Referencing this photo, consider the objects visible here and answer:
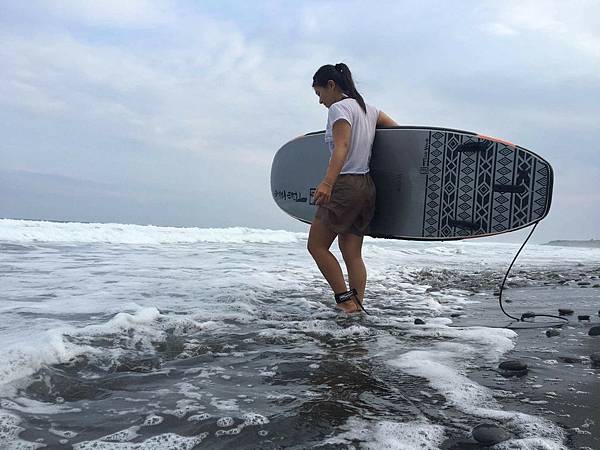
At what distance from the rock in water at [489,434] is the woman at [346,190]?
2.13 metres

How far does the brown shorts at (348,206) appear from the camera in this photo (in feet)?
11.5

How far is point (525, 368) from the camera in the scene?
2133 millimetres

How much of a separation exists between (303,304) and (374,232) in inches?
31.8

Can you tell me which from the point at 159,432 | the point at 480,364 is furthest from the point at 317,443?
the point at 480,364

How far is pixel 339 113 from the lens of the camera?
11.3ft

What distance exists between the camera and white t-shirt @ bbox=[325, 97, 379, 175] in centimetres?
351

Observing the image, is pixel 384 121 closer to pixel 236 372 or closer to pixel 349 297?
pixel 349 297

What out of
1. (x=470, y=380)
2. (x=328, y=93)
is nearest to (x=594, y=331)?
(x=470, y=380)

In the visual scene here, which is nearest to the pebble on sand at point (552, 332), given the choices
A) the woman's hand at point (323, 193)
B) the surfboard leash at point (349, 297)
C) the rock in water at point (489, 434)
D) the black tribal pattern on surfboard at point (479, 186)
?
the black tribal pattern on surfboard at point (479, 186)

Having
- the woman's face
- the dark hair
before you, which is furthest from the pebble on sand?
the woman's face

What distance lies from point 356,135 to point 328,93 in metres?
0.38

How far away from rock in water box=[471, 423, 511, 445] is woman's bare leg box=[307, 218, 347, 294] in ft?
7.18

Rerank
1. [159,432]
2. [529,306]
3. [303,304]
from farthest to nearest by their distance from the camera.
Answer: [529,306], [303,304], [159,432]

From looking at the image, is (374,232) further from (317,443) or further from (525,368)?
(317,443)
